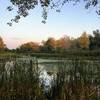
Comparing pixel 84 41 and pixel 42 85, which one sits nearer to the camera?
pixel 42 85

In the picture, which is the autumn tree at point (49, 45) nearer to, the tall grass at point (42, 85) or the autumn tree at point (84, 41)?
the autumn tree at point (84, 41)

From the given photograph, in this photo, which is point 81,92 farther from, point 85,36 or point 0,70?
point 85,36

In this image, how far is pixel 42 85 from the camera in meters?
→ 9.40

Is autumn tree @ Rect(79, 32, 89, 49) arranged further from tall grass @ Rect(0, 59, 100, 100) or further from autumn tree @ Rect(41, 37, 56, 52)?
tall grass @ Rect(0, 59, 100, 100)

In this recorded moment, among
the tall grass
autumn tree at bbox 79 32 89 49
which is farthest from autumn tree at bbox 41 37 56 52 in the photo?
the tall grass

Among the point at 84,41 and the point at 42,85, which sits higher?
the point at 84,41

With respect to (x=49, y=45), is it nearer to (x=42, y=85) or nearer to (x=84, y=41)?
(x=84, y=41)

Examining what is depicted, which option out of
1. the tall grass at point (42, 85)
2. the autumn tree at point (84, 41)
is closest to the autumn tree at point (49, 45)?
the autumn tree at point (84, 41)

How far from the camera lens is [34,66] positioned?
9297 millimetres

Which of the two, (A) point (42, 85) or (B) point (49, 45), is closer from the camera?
(A) point (42, 85)

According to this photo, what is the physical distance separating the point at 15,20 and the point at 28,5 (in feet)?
2.05

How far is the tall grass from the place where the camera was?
8758mm

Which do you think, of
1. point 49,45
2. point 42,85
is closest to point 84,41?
point 49,45

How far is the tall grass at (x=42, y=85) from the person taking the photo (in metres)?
Result: 8.76
